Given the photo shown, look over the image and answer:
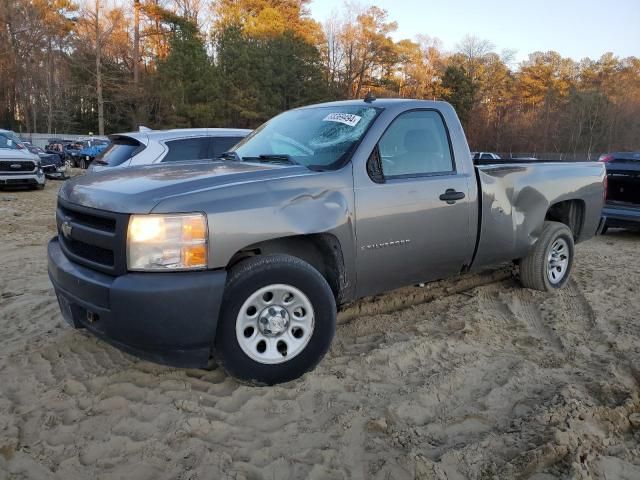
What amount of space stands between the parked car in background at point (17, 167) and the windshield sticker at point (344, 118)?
13938 millimetres

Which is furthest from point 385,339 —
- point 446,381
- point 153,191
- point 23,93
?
point 23,93

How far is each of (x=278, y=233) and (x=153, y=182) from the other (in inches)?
32.2

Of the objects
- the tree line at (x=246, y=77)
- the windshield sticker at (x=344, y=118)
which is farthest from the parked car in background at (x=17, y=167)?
the tree line at (x=246, y=77)

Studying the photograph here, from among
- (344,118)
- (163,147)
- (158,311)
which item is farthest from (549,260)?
(163,147)

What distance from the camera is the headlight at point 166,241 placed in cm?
268

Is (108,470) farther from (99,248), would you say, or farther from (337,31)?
(337,31)

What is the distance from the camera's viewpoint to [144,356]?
2795mm

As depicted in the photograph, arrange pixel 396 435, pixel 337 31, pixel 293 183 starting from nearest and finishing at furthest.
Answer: pixel 396 435
pixel 293 183
pixel 337 31

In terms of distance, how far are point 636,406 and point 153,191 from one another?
3.02 metres

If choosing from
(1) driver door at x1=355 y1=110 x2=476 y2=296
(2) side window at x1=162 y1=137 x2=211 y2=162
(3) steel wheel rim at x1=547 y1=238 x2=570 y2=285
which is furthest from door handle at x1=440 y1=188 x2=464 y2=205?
Answer: (2) side window at x1=162 y1=137 x2=211 y2=162

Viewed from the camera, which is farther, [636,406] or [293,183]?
[293,183]

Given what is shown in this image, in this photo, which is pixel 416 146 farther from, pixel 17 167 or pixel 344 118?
pixel 17 167

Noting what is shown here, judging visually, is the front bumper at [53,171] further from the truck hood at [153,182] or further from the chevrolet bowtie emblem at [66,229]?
the chevrolet bowtie emblem at [66,229]

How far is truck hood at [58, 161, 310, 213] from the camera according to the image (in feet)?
9.09
